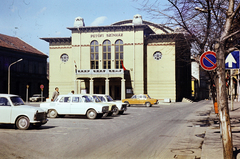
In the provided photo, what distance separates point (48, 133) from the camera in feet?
39.1

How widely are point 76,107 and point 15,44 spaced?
4784 cm

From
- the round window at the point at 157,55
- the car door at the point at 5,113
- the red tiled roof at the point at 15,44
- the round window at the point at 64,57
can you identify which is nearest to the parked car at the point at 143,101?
the round window at the point at 157,55

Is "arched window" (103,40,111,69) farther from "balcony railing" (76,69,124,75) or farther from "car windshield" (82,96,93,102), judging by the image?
"car windshield" (82,96,93,102)

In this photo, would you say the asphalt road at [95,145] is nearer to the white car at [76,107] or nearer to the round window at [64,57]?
the white car at [76,107]

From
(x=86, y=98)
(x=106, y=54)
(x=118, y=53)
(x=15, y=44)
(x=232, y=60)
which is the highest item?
(x=15, y=44)

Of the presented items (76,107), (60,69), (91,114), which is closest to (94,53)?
(60,69)

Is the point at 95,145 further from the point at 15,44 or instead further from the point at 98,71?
the point at 15,44

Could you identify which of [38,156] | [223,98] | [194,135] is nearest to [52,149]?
[38,156]

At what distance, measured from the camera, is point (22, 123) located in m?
12.7

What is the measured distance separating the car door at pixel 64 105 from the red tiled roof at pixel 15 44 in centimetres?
4130

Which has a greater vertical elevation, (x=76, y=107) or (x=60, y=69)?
(x=60, y=69)

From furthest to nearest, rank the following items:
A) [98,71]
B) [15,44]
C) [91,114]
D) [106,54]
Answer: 1. [15,44]
2. [106,54]
3. [98,71]
4. [91,114]

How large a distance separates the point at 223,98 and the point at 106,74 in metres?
45.7

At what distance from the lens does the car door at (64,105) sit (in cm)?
1907
